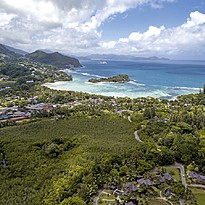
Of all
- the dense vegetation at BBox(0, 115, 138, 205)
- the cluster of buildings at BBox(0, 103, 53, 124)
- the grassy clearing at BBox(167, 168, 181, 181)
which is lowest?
the cluster of buildings at BBox(0, 103, 53, 124)

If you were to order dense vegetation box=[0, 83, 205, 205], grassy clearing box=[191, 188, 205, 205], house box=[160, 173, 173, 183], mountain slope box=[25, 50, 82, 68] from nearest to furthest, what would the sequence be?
grassy clearing box=[191, 188, 205, 205]
dense vegetation box=[0, 83, 205, 205]
house box=[160, 173, 173, 183]
mountain slope box=[25, 50, 82, 68]

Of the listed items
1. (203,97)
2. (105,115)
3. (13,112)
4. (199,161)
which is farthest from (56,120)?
(203,97)

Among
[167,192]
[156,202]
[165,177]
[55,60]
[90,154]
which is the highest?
[55,60]

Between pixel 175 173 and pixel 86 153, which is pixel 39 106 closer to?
pixel 86 153

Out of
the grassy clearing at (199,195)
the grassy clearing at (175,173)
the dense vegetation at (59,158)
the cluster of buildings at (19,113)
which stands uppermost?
the dense vegetation at (59,158)

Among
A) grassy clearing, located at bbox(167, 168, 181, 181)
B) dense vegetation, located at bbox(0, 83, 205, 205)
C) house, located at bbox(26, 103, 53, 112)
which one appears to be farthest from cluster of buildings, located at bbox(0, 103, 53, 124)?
grassy clearing, located at bbox(167, 168, 181, 181)

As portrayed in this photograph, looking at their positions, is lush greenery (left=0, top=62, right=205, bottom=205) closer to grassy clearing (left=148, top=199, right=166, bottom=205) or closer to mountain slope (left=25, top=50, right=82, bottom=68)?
grassy clearing (left=148, top=199, right=166, bottom=205)

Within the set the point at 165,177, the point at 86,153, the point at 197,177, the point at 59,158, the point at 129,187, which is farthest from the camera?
the point at 59,158

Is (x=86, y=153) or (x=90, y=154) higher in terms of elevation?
(x=90, y=154)

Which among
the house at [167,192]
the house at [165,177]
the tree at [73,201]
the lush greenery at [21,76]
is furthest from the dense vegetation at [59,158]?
the lush greenery at [21,76]

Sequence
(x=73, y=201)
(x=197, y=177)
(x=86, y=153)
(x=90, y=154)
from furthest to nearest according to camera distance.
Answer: (x=86, y=153) < (x=90, y=154) < (x=197, y=177) < (x=73, y=201)

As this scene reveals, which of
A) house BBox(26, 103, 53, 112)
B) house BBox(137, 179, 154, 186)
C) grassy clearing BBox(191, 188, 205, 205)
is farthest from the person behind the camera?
house BBox(26, 103, 53, 112)

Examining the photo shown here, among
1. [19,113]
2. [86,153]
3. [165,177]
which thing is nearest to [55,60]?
[19,113]

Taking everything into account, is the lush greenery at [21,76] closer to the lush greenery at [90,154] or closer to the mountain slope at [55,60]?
the lush greenery at [90,154]
